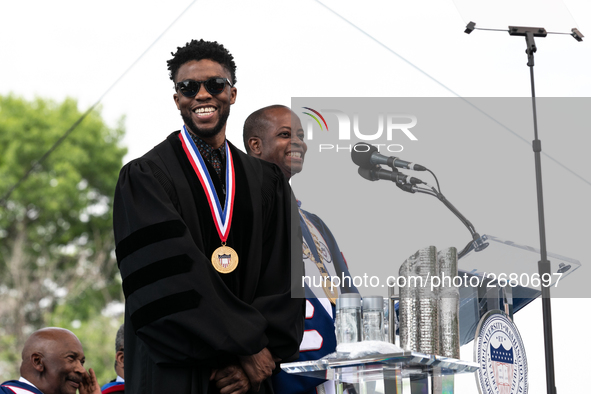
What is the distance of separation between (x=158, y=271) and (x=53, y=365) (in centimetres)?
200

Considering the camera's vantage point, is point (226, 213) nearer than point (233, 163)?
Yes

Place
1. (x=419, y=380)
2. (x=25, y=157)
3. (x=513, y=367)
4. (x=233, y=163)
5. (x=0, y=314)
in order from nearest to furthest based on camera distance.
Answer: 1. (x=419, y=380)
2. (x=513, y=367)
3. (x=233, y=163)
4. (x=0, y=314)
5. (x=25, y=157)

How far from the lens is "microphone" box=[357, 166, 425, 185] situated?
259cm

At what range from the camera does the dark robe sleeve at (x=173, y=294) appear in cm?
246

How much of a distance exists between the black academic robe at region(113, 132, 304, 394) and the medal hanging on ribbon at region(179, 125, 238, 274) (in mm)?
24

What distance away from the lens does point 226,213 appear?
279 cm

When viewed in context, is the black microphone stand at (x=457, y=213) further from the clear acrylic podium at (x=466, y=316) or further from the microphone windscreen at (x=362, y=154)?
the microphone windscreen at (x=362, y=154)

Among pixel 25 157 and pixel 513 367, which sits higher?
pixel 25 157

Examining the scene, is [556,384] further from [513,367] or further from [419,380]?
[419,380]

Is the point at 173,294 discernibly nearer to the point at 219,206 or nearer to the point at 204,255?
the point at 204,255

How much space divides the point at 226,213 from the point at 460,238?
33.9 inches

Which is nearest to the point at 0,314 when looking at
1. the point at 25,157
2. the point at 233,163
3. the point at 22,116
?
the point at 25,157

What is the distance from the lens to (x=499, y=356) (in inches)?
96.8

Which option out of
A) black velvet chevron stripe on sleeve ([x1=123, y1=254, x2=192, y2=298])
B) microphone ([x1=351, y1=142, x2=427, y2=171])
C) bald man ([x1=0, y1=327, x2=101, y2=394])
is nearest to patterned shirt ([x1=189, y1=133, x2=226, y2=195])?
black velvet chevron stripe on sleeve ([x1=123, y1=254, x2=192, y2=298])
